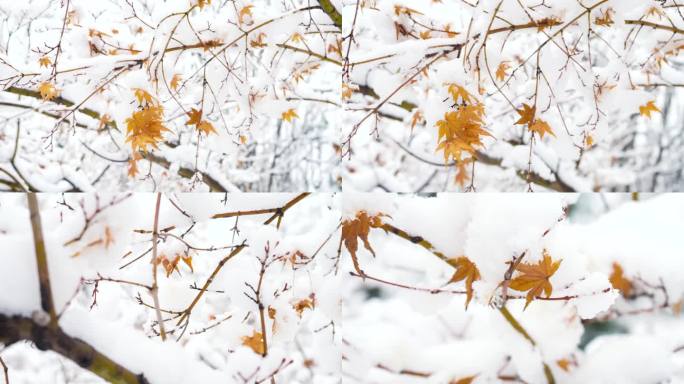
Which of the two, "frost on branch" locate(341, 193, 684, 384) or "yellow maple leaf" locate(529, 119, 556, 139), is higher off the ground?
"yellow maple leaf" locate(529, 119, 556, 139)

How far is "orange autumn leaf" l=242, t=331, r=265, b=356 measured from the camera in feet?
3.15

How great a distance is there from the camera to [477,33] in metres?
0.93

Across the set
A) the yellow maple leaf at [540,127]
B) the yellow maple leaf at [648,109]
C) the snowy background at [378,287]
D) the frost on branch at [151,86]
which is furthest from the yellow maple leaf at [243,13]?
the yellow maple leaf at [648,109]

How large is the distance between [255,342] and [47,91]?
55 cm

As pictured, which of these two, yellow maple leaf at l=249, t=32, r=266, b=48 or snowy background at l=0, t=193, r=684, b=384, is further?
yellow maple leaf at l=249, t=32, r=266, b=48

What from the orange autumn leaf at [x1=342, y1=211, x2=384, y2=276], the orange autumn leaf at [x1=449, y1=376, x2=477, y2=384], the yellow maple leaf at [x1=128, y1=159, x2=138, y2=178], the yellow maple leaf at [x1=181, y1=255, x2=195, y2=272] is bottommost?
the orange autumn leaf at [x1=449, y1=376, x2=477, y2=384]

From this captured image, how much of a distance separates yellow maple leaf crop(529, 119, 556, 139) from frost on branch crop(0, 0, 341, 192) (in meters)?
0.34

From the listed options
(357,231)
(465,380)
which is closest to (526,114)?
(357,231)

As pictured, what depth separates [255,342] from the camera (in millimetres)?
961

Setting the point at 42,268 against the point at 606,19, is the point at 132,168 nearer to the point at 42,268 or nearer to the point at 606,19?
the point at 42,268

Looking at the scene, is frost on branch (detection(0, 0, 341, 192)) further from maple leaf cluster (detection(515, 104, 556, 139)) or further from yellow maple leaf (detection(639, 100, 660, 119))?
yellow maple leaf (detection(639, 100, 660, 119))

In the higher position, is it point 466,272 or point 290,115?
point 290,115

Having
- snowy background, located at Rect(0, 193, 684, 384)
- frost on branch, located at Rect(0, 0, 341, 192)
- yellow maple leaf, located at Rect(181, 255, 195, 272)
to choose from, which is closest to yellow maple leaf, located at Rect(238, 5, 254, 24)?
frost on branch, located at Rect(0, 0, 341, 192)

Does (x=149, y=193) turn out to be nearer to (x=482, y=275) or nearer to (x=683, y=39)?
(x=482, y=275)
